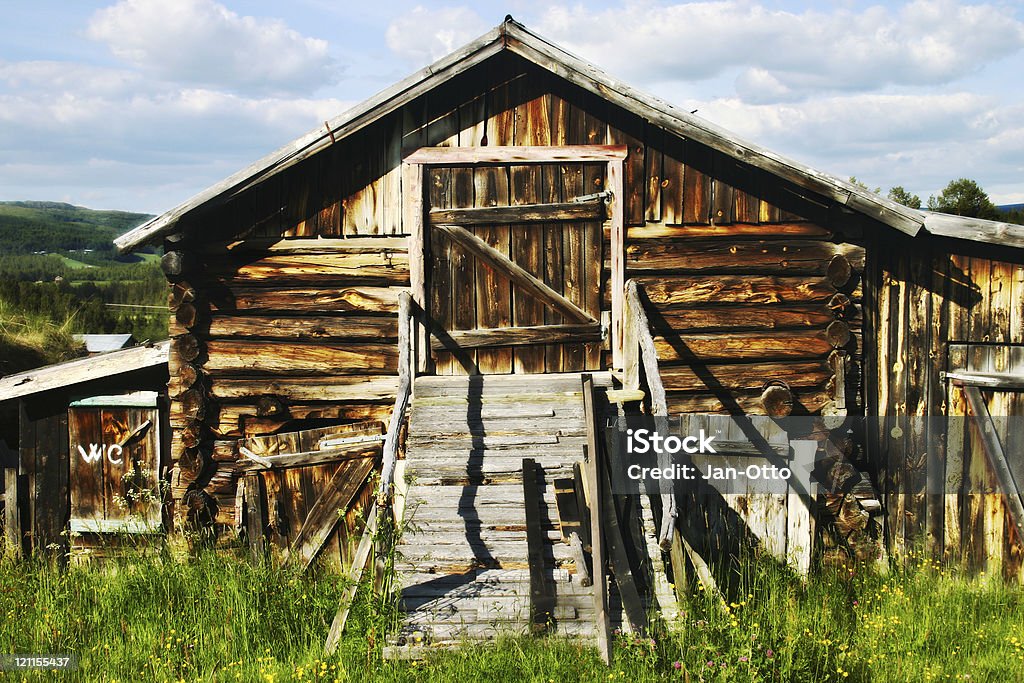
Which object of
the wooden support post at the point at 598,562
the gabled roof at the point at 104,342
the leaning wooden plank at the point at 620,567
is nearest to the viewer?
the wooden support post at the point at 598,562

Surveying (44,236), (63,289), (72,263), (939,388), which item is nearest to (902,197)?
(939,388)

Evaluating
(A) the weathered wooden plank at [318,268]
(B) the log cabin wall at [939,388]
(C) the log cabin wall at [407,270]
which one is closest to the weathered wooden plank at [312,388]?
(C) the log cabin wall at [407,270]

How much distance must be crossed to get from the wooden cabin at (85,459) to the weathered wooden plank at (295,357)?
0.84 meters

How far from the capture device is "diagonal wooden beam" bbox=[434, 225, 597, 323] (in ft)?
26.1

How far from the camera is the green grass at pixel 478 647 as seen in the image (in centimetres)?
511

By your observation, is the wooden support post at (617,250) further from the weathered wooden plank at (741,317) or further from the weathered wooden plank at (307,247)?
the weathered wooden plank at (307,247)

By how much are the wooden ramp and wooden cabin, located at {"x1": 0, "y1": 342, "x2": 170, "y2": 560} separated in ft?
10.3

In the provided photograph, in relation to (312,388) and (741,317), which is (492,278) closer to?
(312,388)

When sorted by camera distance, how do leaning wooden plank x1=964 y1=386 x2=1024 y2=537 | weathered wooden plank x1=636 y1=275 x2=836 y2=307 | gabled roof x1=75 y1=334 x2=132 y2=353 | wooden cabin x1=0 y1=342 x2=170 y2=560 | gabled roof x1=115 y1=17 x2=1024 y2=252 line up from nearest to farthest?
1. gabled roof x1=115 y1=17 x2=1024 y2=252
2. leaning wooden plank x1=964 y1=386 x2=1024 y2=537
3. weathered wooden plank x1=636 y1=275 x2=836 y2=307
4. wooden cabin x1=0 y1=342 x2=170 y2=560
5. gabled roof x1=75 y1=334 x2=132 y2=353

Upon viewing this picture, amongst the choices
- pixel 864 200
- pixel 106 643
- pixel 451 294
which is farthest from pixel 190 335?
pixel 864 200

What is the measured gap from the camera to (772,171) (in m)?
7.54

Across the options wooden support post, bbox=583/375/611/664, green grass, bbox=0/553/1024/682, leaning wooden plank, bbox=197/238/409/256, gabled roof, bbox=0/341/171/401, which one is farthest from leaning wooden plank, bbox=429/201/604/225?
green grass, bbox=0/553/1024/682

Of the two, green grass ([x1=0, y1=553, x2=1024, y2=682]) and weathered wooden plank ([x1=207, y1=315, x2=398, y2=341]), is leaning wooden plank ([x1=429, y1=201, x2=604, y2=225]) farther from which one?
green grass ([x1=0, y1=553, x2=1024, y2=682])

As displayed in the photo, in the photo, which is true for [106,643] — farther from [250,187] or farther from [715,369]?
[715,369]
